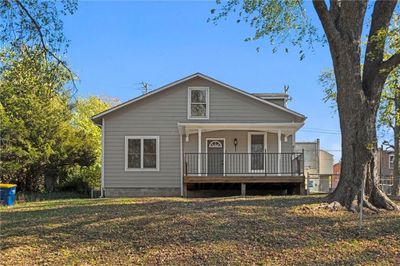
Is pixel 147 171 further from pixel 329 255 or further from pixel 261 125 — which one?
pixel 329 255

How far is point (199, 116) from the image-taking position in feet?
60.3

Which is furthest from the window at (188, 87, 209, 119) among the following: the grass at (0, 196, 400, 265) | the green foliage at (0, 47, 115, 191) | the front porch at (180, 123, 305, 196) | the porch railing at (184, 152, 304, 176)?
the grass at (0, 196, 400, 265)

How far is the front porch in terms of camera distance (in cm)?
1686

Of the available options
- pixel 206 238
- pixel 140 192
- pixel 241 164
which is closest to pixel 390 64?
pixel 206 238

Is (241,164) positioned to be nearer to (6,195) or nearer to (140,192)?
(140,192)

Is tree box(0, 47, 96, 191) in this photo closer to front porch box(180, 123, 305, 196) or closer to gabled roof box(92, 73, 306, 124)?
gabled roof box(92, 73, 306, 124)

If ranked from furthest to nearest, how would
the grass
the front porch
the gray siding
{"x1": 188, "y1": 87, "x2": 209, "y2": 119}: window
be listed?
{"x1": 188, "y1": 87, "x2": 209, "y2": 119}: window, the gray siding, the front porch, the grass

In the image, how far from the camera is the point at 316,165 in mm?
39125

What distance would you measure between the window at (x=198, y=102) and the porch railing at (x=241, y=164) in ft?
5.45

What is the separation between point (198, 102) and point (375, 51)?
10315 mm

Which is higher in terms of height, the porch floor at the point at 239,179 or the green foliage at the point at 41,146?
the green foliage at the point at 41,146

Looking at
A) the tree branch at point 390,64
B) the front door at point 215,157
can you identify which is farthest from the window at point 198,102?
the tree branch at point 390,64

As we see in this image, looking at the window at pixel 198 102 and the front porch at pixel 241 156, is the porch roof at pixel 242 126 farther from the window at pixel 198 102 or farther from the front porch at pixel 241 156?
the window at pixel 198 102

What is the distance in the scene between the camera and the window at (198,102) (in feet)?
60.4
